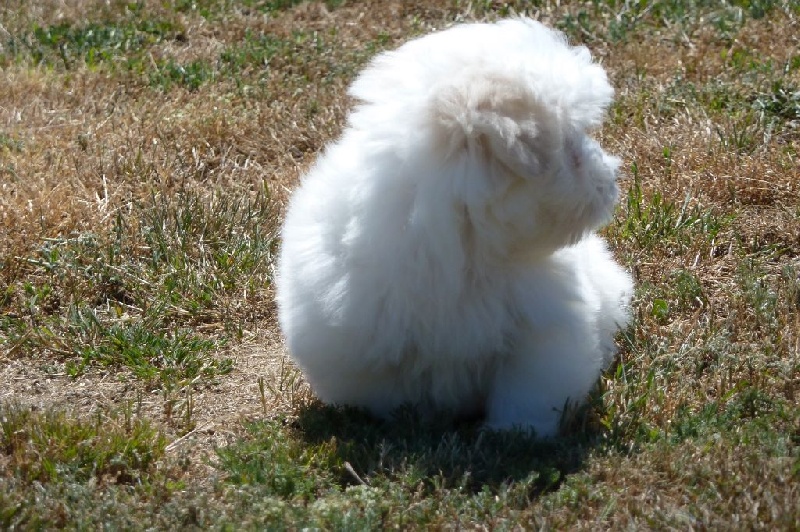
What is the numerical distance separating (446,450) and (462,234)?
0.70 meters

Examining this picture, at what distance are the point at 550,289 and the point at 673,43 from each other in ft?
14.5

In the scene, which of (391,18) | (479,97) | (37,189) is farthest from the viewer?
(391,18)

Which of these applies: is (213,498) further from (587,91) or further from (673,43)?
(673,43)

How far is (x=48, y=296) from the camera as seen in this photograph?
198 inches

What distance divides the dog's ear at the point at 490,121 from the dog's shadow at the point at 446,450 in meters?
0.90

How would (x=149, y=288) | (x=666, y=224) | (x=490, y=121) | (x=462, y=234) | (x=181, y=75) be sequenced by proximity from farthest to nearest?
1. (x=181, y=75)
2. (x=666, y=224)
3. (x=149, y=288)
4. (x=462, y=234)
5. (x=490, y=121)

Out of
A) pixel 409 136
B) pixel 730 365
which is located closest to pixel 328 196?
pixel 409 136

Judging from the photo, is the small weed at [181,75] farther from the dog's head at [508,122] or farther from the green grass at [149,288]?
the dog's head at [508,122]

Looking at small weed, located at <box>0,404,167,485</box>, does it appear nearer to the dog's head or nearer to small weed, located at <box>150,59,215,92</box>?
the dog's head

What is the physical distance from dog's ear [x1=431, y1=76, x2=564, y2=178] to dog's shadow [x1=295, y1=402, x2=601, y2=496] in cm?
90

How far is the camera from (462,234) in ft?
11.3

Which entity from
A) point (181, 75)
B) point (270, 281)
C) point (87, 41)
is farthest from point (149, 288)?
point (87, 41)

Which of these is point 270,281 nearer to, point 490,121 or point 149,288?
point 149,288

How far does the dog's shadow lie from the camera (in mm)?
3381
